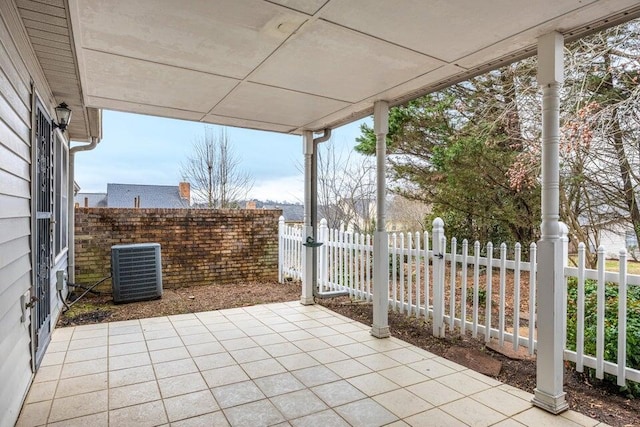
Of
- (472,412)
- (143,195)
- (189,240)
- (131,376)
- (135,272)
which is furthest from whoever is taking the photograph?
(143,195)

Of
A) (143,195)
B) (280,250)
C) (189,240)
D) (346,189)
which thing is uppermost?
(143,195)

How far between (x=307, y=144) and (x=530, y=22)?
342cm

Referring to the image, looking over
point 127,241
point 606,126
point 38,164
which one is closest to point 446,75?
point 606,126

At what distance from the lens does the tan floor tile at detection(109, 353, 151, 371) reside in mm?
3150

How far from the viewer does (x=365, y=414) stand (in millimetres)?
2396

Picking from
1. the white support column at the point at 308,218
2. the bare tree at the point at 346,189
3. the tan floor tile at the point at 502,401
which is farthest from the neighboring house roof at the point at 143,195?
the tan floor tile at the point at 502,401

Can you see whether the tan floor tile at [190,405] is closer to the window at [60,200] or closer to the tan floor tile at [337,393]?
the tan floor tile at [337,393]

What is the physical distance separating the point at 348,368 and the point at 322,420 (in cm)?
84

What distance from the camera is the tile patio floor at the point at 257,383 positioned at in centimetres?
236

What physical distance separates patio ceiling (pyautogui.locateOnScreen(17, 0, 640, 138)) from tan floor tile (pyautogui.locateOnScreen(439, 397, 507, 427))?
2.47 meters

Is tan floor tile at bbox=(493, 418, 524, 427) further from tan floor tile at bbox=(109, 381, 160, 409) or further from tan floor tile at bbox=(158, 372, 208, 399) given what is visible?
tan floor tile at bbox=(109, 381, 160, 409)

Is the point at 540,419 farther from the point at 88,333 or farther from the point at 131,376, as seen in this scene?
the point at 88,333

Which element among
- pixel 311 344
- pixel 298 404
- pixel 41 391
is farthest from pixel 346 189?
pixel 41 391

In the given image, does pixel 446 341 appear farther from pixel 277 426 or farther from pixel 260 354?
pixel 277 426
